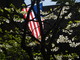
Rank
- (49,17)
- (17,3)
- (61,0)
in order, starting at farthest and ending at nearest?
(17,3) → (49,17) → (61,0)

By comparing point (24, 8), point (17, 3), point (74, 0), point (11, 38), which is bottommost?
point (17, 3)

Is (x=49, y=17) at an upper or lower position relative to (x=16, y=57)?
upper

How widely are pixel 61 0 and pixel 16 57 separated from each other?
3416 millimetres

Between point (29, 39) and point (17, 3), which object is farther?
point (17, 3)

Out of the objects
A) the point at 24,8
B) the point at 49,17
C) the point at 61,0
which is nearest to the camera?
the point at 61,0

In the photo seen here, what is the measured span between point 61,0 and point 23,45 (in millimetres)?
2016

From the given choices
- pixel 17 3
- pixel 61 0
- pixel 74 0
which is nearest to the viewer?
pixel 61 0

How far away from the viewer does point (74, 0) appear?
6871mm

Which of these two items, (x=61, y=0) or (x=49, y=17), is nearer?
(x=61, y=0)

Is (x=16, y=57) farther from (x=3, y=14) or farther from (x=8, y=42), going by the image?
(x=3, y=14)

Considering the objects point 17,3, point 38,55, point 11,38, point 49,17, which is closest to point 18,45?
point 11,38

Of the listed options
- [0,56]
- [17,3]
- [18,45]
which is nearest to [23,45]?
[18,45]

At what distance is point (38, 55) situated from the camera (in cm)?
898

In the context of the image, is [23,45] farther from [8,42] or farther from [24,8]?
[24,8]
